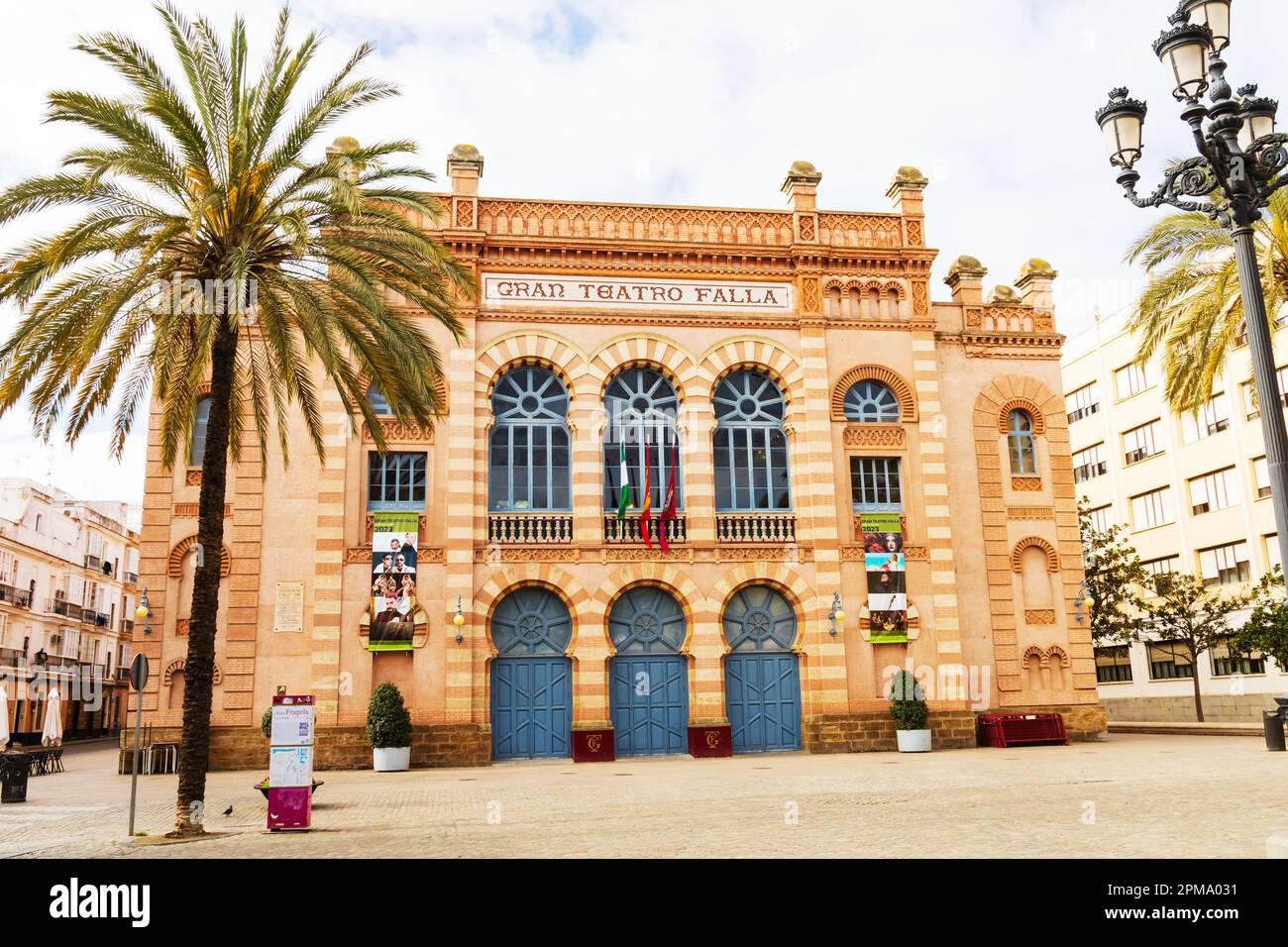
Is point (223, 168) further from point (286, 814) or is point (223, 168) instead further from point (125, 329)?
point (286, 814)

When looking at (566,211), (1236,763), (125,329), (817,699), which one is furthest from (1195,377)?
(125,329)

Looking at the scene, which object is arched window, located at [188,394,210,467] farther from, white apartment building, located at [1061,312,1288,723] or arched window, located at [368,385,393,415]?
white apartment building, located at [1061,312,1288,723]

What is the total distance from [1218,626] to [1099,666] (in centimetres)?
1110

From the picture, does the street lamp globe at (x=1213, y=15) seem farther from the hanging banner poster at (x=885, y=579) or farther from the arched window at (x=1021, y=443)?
the arched window at (x=1021, y=443)

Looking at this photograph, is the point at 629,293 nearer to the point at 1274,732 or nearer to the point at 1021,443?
the point at 1021,443

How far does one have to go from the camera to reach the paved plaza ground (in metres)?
12.1

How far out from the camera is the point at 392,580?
26.1m

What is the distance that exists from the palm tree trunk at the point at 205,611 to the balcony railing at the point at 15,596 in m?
42.7

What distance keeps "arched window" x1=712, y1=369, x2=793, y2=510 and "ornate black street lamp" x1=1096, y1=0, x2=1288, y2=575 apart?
1701 cm

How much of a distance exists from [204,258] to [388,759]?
1276cm

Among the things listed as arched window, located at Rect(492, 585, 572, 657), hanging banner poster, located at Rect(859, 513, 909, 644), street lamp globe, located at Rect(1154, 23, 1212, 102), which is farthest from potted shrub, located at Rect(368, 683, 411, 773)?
street lamp globe, located at Rect(1154, 23, 1212, 102)

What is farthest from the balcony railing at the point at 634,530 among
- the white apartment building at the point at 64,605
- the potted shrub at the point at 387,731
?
the white apartment building at the point at 64,605

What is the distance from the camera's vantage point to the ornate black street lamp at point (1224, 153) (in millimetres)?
10345

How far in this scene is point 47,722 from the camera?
94.4 ft
